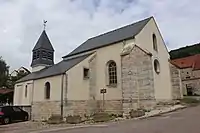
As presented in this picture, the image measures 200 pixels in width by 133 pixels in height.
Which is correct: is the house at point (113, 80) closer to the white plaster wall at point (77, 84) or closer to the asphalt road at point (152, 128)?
the white plaster wall at point (77, 84)

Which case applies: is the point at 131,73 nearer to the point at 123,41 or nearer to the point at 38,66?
the point at 123,41

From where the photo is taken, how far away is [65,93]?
64.5 ft

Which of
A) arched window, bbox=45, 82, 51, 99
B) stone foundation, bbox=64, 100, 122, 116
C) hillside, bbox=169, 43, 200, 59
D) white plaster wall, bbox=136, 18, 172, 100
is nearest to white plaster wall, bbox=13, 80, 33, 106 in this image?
arched window, bbox=45, 82, 51, 99

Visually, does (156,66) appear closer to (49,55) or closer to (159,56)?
(159,56)

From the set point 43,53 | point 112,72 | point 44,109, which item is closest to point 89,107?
point 112,72

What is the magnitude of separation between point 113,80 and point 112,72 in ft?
2.58

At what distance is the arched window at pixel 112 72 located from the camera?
70.0 ft

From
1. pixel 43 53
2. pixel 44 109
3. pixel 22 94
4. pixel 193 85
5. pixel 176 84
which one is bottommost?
pixel 44 109

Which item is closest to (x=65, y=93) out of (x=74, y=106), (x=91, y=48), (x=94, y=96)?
(x=74, y=106)

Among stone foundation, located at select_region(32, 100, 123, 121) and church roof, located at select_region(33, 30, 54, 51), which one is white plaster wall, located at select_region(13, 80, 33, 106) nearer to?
stone foundation, located at select_region(32, 100, 123, 121)

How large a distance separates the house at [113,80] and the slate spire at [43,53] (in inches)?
215

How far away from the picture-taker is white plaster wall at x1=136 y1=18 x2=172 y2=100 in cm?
2120

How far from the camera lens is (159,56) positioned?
2303 cm

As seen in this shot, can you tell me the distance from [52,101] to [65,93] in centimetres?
171
